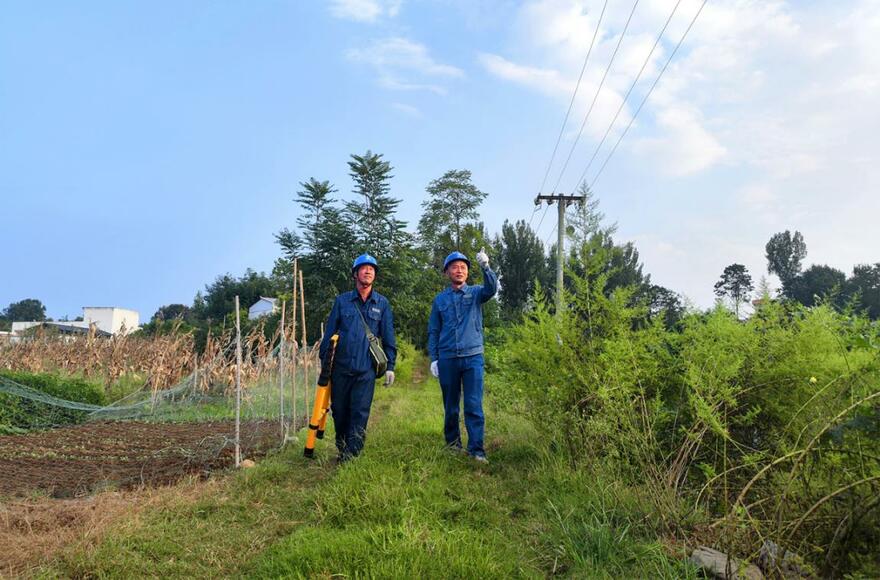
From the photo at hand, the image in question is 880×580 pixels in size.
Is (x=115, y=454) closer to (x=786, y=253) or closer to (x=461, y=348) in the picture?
(x=461, y=348)

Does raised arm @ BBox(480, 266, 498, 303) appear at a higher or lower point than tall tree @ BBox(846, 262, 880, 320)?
lower

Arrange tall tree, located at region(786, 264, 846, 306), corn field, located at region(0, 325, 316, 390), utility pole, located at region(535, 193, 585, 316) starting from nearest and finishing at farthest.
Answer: corn field, located at region(0, 325, 316, 390) < utility pole, located at region(535, 193, 585, 316) < tall tree, located at region(786, 264, 846, 306)

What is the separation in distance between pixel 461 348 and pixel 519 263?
35.7 metres

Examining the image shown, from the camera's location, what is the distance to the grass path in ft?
8.86

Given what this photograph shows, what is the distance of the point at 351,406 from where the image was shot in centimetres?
510

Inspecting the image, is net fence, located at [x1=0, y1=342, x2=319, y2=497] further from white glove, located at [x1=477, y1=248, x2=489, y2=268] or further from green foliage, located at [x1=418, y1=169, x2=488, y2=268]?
green foliage, located at [x1=418, y1=169, x2=488, y2=268]

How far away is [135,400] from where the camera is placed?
13.4 m

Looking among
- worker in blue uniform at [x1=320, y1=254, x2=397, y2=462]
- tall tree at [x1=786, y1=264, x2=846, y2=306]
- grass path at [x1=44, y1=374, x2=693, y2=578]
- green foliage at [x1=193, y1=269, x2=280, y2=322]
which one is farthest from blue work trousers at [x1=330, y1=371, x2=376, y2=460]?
green foliage at [x1=193, y1=269, x2=280, y2=322]

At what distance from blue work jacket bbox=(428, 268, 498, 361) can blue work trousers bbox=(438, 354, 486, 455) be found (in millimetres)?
95

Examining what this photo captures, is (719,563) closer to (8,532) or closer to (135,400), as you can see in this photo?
(8,532)

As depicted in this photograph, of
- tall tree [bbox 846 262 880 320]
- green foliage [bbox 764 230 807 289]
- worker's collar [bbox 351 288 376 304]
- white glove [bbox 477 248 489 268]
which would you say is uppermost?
green foliage [bbox 764 230 807 289]

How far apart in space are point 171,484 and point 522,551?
3.40m

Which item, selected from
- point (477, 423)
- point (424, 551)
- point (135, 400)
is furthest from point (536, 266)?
point (424, 551)

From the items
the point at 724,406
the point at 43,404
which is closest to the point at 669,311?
the point at 724,406
